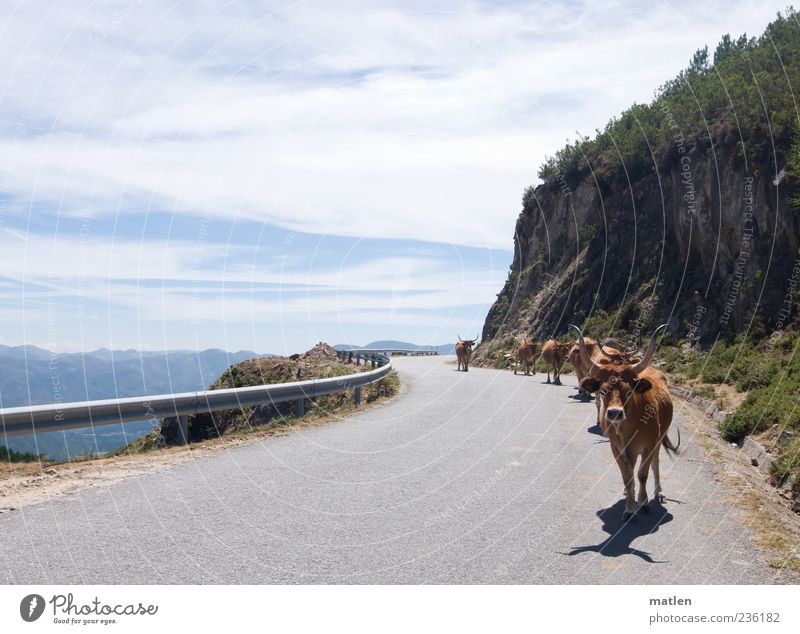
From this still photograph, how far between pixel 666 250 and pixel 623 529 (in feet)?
107

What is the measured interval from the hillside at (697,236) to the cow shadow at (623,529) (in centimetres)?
276

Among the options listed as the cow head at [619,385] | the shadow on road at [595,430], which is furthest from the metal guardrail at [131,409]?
the cow head at [619,385]

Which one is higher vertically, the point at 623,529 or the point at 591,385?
the point at 591,385

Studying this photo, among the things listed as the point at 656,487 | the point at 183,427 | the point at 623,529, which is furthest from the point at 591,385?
the point at 183,427

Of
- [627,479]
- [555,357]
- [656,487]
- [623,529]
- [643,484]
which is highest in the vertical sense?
[555,357]

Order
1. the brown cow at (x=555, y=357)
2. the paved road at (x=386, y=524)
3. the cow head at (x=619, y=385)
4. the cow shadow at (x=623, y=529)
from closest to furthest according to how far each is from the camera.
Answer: the paved road at (x=386, y=524) → the cow shadow at (x=623, y=529) → the cow head at (x=619, y=385) → the brown cow at (x=555, y=357)

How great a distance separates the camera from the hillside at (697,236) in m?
23.1

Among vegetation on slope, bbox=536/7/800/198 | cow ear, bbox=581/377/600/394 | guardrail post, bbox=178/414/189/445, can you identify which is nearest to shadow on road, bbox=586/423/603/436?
cow ear, bbox=581/377/600/394

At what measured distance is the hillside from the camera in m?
23.1

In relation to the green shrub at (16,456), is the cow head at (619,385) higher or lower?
higher

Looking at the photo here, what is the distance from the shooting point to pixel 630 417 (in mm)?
8125

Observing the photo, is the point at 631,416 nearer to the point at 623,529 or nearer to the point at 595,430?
the point at 623,529

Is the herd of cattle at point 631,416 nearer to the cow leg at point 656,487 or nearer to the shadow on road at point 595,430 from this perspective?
the cow leg at point 656,487

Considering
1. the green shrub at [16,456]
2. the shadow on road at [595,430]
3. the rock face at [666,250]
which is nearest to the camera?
the green shrub at [16,456]
